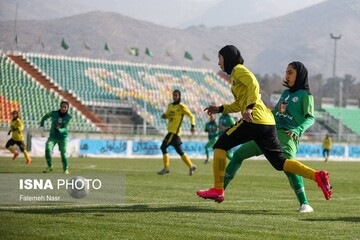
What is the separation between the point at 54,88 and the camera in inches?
2434

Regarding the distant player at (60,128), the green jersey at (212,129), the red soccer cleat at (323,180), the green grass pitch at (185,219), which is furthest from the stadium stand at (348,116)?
the red soccer cleat at (323,180)

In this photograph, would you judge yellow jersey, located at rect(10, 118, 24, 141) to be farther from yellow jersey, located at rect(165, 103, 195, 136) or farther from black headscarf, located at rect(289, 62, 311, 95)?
black headscarf, located at rect(289, 62, 311, 95)

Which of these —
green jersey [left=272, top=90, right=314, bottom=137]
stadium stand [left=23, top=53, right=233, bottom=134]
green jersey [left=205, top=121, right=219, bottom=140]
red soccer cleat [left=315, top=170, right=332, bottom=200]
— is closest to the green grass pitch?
red soccer cleat [left=315, top=170, right=332, bottom=200]

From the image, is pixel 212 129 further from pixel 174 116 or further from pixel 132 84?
pixel 132 84

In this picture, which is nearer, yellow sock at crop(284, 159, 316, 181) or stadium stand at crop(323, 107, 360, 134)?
yellow sock at crop(284, 159, 316, 181)

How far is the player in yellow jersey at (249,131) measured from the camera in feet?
42.0

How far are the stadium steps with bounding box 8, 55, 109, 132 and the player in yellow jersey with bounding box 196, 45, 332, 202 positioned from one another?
44.6 meters

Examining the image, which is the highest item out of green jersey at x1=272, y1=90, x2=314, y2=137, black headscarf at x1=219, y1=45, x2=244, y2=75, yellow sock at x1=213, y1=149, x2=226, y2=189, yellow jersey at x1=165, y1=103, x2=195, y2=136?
black headscarf at x1=219, y1=45, x2=244, y2=75

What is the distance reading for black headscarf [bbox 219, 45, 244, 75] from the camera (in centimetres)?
1324

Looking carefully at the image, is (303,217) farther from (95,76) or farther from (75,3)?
(75,3)

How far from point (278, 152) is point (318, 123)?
65199 millimetres

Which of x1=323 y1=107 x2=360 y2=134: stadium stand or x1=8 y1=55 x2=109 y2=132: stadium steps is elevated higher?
x1=8 y1=55 x2=109 y2=132: stadium steps

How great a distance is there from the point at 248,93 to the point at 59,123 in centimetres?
1155

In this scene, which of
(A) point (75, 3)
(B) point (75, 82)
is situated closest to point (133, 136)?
(B) point (75, 82)
